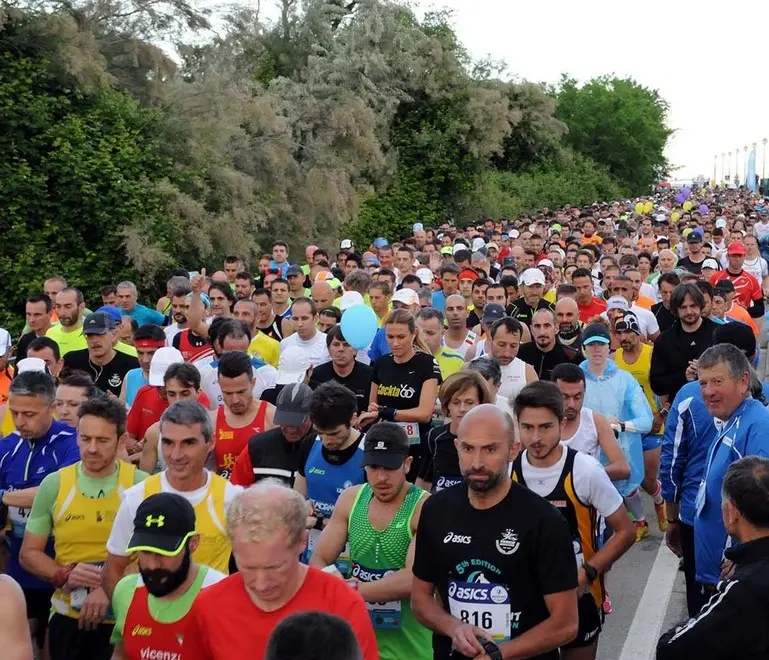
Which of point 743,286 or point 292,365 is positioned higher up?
point 743,286

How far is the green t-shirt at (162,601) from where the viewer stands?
12.2 ft

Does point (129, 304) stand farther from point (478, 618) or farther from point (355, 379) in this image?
point (478, 618)

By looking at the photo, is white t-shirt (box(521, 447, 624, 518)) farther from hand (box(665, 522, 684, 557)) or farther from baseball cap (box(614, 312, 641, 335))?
baseball cap (box(614, 312, 641, 335))

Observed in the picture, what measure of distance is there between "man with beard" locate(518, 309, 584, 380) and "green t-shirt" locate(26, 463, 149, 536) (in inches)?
181

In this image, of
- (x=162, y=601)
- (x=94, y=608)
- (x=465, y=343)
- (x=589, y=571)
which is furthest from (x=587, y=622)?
(x=465, y=343)

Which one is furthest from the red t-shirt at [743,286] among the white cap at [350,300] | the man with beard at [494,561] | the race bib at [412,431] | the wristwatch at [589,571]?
the man with beard at [494,561]

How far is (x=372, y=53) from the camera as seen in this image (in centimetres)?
3269

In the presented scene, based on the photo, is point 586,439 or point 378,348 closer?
point 586,439

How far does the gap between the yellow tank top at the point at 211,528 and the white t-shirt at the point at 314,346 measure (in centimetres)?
415

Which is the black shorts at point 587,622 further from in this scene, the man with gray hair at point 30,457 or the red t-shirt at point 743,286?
the red t-shirt at point 743,286

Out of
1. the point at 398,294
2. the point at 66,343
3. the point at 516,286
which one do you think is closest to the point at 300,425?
the point at 66,343

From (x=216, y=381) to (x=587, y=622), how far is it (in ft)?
12.7

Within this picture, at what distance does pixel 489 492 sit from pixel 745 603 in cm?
95

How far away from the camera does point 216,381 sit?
25.5 ft
